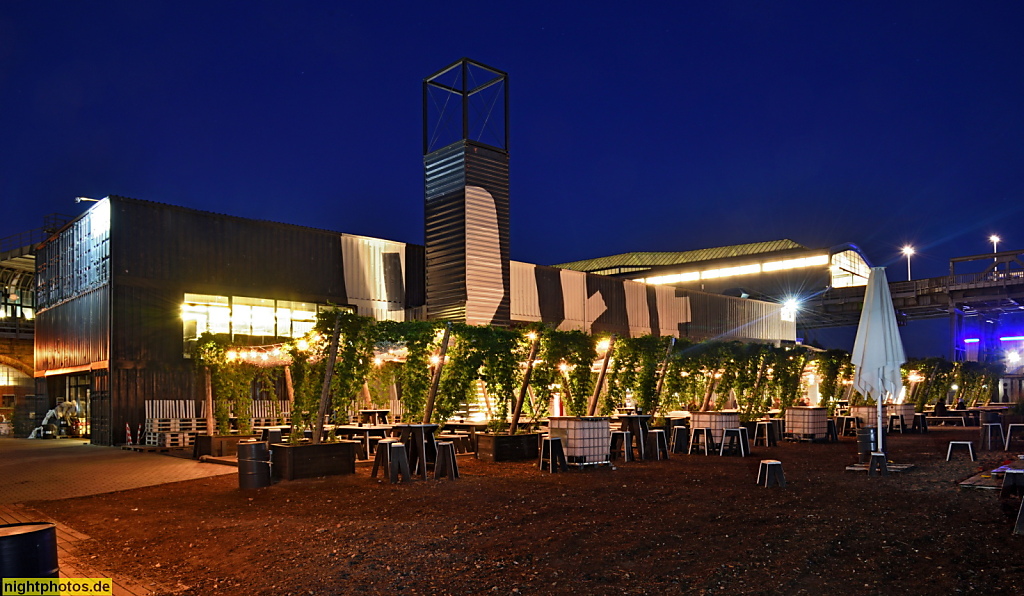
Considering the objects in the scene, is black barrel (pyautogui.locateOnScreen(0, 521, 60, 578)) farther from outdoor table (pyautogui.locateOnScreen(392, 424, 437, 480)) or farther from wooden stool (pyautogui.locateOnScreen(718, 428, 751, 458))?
wooden stool (pyautogui.locateOnScreen(718, 428, 751, 458))

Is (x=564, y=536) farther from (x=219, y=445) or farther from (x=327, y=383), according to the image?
(x=219, y=445)

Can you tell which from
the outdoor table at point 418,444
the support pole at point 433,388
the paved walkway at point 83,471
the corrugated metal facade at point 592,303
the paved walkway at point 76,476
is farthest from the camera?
the corrugated metal facade at point 592,303

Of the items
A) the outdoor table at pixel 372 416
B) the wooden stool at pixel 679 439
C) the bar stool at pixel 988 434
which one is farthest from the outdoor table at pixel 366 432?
the bar stool at pixel 988 434

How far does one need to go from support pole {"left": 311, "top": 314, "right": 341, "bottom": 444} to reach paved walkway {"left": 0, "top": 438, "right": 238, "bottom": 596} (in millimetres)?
1911

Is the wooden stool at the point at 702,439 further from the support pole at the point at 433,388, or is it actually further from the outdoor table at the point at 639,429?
the support pole at the point at 433,388

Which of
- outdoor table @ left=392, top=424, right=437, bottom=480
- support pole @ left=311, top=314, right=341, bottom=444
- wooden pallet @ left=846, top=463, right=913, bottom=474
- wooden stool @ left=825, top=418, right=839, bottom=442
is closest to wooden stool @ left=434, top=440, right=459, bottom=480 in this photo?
outdoor table @ left=392, top=424, right=437, bottom=480

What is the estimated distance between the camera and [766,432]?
51.9 feet

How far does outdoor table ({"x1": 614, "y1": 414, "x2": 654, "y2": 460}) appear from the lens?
1304 cm

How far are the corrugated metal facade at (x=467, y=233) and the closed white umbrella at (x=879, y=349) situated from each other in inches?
424

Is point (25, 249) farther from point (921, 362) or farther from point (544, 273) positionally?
point (921, 362)

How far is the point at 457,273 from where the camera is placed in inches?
789

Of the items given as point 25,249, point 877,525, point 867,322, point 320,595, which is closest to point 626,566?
point 320,595

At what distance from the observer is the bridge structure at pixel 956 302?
38750 millimetres

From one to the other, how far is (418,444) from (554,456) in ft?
6.99
